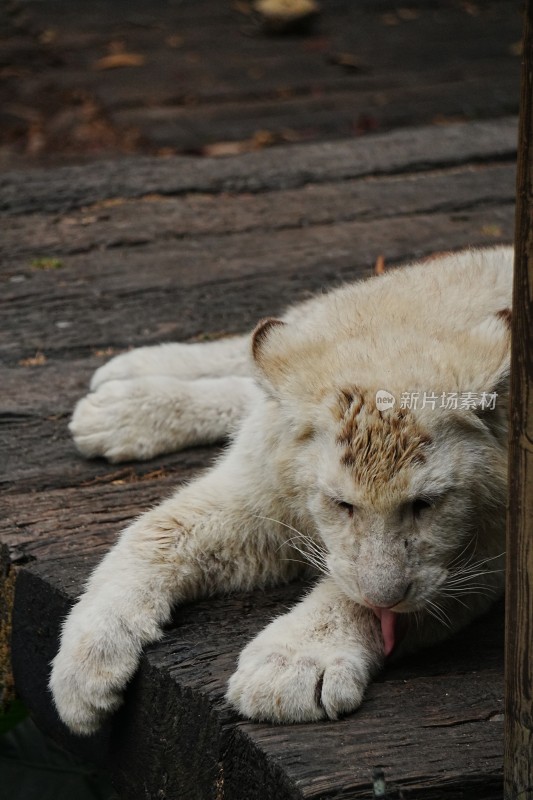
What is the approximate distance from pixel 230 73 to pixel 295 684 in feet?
22.0

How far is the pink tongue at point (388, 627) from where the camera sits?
116 inches

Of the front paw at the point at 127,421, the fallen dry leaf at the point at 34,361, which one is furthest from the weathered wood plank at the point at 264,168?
the front paw at the point at 127,421

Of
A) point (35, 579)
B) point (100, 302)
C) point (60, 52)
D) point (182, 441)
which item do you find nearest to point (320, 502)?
point (35, 579)

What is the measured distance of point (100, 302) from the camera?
16.6 feet

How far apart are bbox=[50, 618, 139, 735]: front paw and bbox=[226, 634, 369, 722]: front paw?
333 millimetres

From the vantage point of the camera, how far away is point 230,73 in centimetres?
A: 866

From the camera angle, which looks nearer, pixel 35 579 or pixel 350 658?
pixel 350 658

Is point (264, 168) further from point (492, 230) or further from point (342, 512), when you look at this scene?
point (342, 512)

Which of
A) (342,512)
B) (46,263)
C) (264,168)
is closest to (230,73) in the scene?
(264,168)

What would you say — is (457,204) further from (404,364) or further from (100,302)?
(404,364)

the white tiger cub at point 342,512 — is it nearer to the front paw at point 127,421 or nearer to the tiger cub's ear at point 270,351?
the tiger cub's ear at point 270,351

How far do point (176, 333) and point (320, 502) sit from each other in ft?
6.88

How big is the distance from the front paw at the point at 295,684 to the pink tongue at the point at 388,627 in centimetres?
16

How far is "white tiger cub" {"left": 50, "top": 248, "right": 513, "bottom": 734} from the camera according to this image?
2.75 meters
